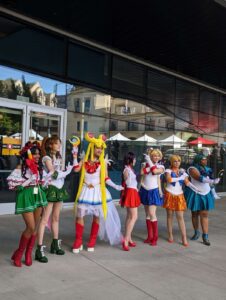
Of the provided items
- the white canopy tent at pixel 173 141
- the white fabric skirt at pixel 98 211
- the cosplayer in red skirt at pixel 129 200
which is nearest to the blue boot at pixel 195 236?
the cosplayer in red skirt at pixel 129 200

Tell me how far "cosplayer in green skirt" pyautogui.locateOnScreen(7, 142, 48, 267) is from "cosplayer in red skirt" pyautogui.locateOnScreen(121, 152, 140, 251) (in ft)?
5.28

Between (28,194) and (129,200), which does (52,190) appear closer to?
(28,194)

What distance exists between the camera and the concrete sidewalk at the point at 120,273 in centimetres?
432

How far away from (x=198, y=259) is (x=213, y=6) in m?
5.31

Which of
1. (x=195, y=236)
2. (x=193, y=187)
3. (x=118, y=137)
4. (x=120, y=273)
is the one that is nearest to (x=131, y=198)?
(x=193, y=187)

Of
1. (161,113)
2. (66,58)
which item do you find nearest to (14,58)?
(66,58)

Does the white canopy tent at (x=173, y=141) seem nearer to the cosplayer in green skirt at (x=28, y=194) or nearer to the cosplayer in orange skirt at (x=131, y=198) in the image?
the cosplayer in orange skirt at (x=131, y=198)

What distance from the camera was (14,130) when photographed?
8844 millimetres

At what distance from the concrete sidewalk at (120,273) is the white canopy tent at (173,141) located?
20.9ft

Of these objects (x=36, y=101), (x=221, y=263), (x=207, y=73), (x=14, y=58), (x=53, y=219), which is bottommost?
(x=221, y=263)

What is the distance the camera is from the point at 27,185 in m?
5.01

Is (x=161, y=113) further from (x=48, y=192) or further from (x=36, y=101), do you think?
(x=48, y=192)

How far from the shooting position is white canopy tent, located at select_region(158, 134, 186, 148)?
1305 centimetres

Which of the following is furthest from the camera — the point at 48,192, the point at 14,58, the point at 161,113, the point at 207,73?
the point at 207,73
